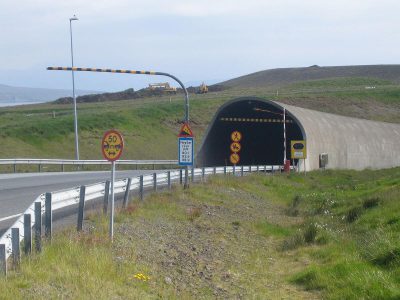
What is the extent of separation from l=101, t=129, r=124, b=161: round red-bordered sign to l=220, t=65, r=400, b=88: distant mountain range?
114 meters

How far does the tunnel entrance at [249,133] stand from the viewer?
47062mm

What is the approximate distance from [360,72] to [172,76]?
116931 mm

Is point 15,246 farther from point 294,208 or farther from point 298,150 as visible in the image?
A: point 298,150

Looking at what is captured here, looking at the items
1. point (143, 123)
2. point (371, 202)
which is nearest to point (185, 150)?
point (371, 202)

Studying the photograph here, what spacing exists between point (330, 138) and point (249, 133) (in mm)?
7206

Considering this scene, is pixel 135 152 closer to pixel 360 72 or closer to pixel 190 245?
pixel 190 245

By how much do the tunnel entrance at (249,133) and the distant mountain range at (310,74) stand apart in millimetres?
71420

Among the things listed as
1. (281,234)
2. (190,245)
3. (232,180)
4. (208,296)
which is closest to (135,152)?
(232,180)

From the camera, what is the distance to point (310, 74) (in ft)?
464

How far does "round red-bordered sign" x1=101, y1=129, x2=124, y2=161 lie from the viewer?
43.8 feet

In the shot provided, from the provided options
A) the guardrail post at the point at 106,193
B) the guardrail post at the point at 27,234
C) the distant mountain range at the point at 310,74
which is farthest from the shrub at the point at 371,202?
the distant mountain range at the point at 310,74

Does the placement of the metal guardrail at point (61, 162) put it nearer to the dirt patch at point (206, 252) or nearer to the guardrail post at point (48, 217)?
the dirt patch at point (206, 252)

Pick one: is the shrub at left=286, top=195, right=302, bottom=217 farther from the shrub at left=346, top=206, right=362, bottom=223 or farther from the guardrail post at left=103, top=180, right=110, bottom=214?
the guardrail post at left=103, top=180, right=110, bottom=214

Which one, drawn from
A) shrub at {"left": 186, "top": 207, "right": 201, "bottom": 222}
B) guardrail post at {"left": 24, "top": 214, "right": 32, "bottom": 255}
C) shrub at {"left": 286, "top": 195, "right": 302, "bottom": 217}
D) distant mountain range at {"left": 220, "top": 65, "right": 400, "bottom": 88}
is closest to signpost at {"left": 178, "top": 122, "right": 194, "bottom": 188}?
shrub at {"left": 186, "top": 207, "right": 201, "bottom": 222}
